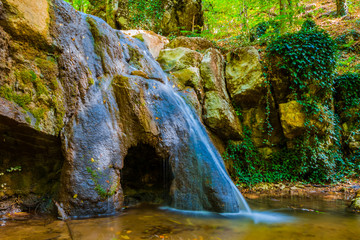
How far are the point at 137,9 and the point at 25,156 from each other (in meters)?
10.1

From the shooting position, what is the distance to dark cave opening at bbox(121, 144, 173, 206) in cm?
459

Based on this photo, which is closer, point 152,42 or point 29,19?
point 29,19

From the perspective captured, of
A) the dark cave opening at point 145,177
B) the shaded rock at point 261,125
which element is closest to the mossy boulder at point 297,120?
the shaded rock at point 261,125

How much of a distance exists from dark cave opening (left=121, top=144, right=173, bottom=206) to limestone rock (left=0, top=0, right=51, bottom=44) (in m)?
2.62

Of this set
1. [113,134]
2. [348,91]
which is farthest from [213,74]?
[348,91]

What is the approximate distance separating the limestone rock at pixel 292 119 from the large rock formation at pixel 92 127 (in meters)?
3.19

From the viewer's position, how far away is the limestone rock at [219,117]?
6.34 m

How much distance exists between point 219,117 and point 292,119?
234 centimetres

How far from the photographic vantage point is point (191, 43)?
8508 mm

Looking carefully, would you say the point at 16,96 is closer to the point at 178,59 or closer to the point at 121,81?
the point at 121,81

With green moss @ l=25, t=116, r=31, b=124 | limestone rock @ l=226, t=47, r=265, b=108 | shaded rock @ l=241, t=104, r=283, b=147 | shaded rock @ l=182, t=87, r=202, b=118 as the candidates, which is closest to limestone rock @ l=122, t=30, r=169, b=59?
shaded rock @ l=182, t=87, r=202, b=118

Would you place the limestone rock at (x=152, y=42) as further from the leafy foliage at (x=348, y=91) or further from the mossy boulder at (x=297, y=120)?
the leafy foliage at (x=348, y=91)

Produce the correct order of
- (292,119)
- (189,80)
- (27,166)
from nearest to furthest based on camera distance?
(27,166) < (189,80) < (292,119)

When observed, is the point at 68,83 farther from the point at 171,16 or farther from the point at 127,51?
the point at 171,16
